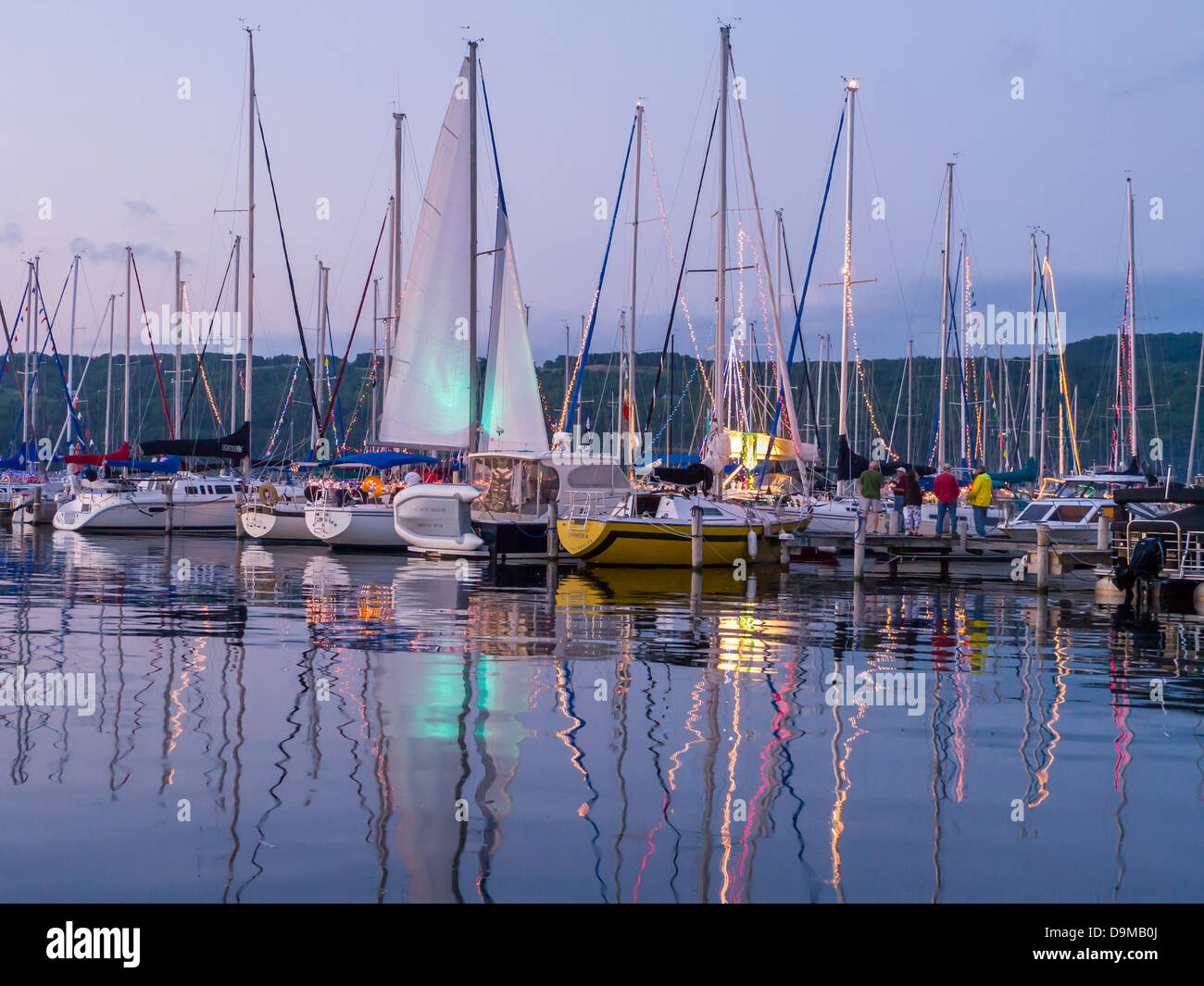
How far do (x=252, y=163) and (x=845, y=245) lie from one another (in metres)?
17.1

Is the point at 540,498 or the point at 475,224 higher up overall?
the point at 475,224

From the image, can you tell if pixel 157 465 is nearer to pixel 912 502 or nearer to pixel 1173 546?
pixel 912 502

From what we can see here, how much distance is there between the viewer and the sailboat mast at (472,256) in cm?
3130

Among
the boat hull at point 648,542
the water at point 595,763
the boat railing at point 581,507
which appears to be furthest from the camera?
the boat railing at point 581,507

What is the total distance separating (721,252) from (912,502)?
24.4 ft

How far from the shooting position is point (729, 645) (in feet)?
50.6

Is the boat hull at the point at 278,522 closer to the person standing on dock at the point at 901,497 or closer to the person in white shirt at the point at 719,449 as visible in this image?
the person in white shirt at the point at 719,449

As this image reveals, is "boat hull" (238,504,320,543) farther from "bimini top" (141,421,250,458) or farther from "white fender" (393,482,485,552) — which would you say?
"white fender" (393,482,485,552)

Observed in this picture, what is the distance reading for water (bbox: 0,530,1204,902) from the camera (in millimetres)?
6414

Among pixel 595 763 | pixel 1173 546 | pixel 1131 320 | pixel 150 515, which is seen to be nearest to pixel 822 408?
pixel 1131 320

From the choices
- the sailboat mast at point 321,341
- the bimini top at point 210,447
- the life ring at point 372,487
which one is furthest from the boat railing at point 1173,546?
the sailboat mast at point 321,341

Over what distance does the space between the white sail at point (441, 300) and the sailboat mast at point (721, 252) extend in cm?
589
